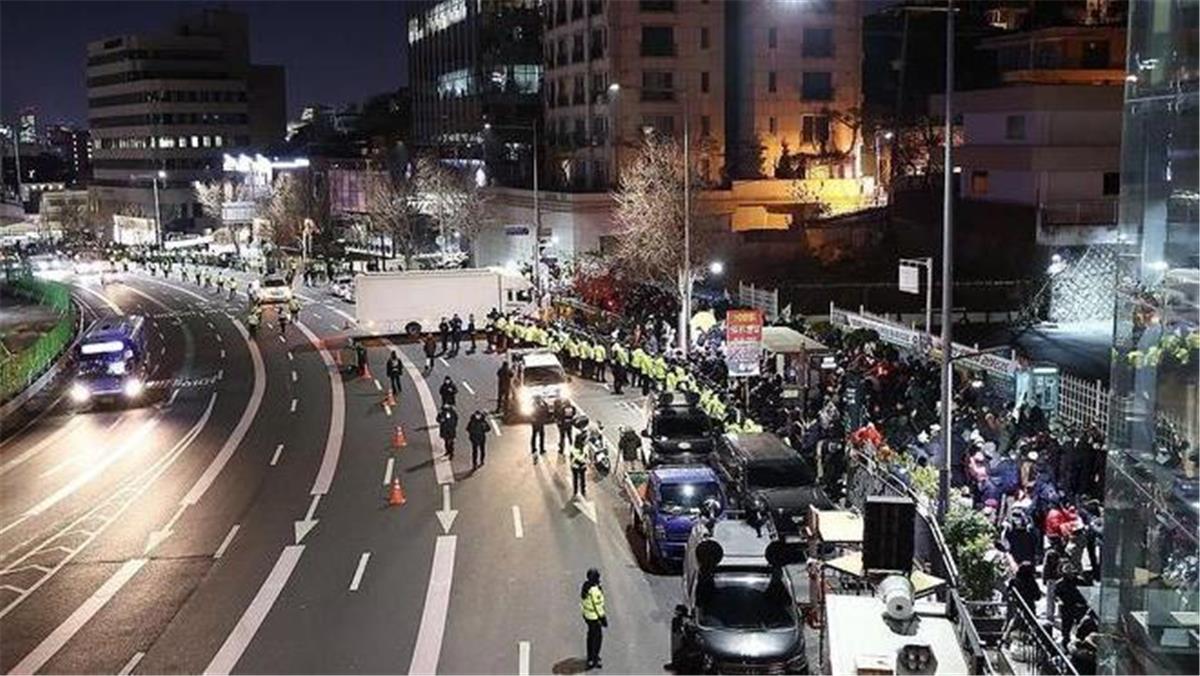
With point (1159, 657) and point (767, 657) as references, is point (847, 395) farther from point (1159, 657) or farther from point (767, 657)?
point (1159, 657)

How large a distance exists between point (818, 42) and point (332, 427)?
45.4m

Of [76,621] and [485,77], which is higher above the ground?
[485,77]

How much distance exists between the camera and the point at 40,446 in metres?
31.4

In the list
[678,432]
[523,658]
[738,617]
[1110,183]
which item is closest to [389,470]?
[678,432]

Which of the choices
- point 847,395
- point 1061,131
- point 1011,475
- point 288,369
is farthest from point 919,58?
point 1011,475

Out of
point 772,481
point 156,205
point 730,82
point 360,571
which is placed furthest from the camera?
point 156,205

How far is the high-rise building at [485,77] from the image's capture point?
3610 inches

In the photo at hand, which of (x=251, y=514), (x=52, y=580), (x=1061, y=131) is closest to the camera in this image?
(x=52, y=580)

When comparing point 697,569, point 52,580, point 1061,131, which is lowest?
point 52,580

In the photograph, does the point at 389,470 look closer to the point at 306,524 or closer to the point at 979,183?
the point at 306,524

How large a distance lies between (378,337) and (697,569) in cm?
3566

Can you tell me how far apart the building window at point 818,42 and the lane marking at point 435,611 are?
53039 mm

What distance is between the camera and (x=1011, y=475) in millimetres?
20109

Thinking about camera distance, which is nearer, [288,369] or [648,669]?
[648,669]
